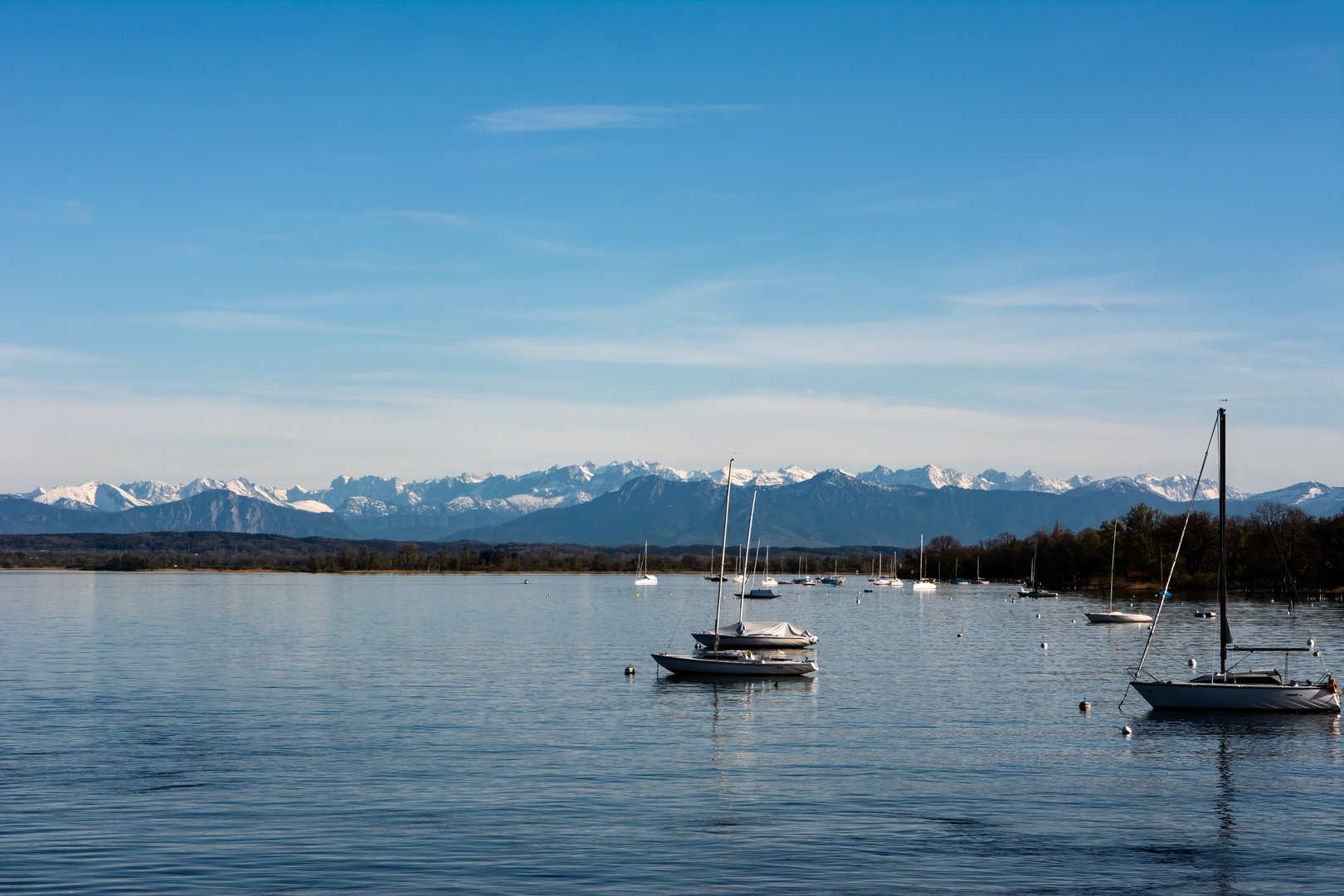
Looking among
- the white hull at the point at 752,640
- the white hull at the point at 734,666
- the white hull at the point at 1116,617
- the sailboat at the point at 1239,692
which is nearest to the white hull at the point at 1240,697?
the sailboat at the point at 1239,692

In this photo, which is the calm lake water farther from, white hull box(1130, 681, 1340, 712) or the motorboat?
the motorboat

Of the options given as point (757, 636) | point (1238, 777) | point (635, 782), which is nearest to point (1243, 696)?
point (1238, 777)

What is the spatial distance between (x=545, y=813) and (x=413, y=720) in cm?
2101

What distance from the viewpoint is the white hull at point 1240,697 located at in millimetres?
58000

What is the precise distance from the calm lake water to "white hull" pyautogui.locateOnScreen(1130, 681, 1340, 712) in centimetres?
82

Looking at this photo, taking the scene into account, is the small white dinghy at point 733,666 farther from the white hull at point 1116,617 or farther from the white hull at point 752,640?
the white hull at point 1116,617

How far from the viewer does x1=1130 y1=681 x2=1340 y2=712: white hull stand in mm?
58000

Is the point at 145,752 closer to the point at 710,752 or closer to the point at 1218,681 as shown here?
the point at 710,752

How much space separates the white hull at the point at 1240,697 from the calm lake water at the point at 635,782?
82 cm

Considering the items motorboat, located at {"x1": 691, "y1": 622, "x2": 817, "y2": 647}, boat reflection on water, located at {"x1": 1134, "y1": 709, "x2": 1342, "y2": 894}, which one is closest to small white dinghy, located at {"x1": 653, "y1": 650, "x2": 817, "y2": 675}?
motorboat, located at {"x1": 691, "y1": 622, "x2": 817, "y2": 647}

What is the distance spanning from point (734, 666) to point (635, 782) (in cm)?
3363

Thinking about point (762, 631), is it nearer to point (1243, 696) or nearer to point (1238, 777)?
point (1243, 696)

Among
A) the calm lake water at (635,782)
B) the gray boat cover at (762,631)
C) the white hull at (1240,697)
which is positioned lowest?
the calm lake water at (635,782)

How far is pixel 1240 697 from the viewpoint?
58500 mm
